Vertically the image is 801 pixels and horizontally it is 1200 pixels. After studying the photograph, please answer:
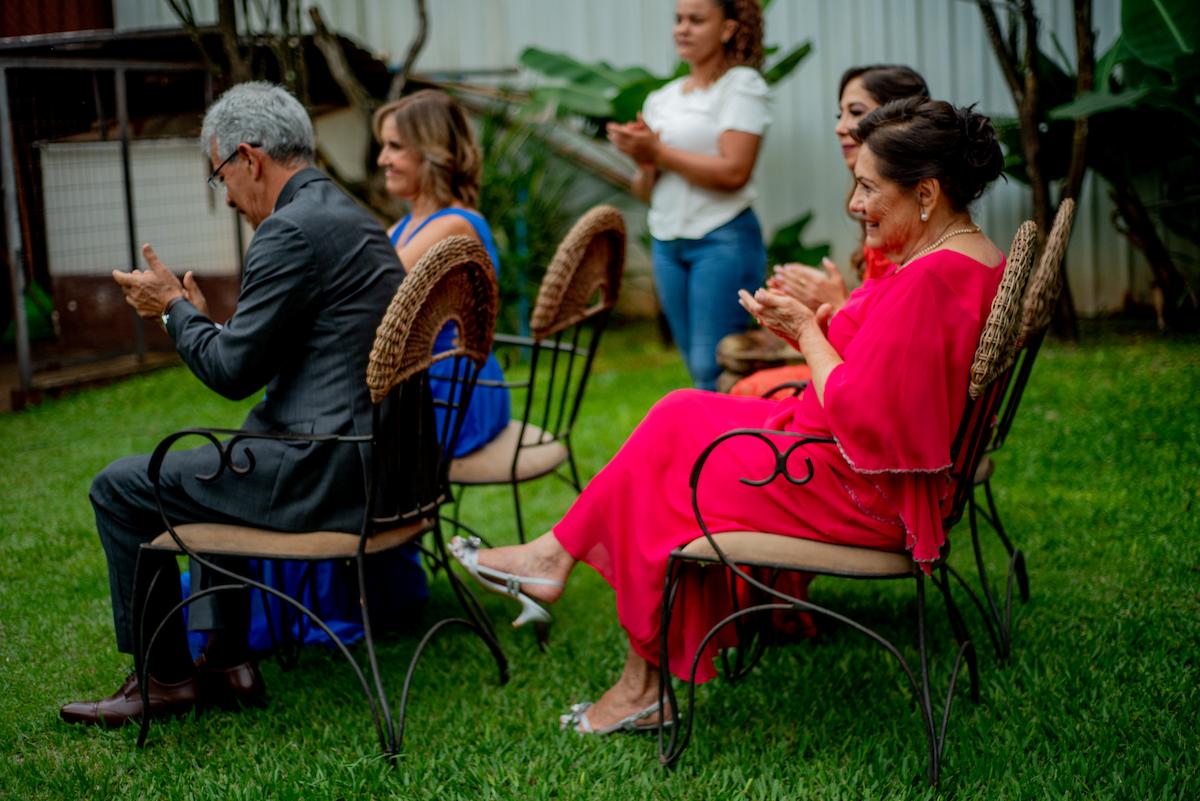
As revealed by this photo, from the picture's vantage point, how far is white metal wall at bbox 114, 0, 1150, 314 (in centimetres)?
877

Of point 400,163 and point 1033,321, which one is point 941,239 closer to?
point 1033,321

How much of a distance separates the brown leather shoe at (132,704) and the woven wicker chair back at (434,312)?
3.64 feet

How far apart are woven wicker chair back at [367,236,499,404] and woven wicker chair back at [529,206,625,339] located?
0.24 m

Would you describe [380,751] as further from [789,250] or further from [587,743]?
[789,250]

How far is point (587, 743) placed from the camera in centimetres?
319

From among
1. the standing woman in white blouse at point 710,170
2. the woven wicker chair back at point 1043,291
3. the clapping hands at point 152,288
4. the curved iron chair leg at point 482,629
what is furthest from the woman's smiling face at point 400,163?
the woven wicker chair back at point 1043,291

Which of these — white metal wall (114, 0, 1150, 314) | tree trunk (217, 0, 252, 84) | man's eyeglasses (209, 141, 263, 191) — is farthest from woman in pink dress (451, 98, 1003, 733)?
white metal wall (114, 0, 1150, 314)

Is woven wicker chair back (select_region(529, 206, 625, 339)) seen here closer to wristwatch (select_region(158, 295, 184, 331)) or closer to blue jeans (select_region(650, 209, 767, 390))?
blue jeans (select_region(650, 209, 767, 390))

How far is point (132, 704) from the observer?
3336 mm

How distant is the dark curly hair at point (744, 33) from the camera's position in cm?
483

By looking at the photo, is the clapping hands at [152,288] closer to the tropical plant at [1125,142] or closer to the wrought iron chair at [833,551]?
the wrought iron chair at [833,551]

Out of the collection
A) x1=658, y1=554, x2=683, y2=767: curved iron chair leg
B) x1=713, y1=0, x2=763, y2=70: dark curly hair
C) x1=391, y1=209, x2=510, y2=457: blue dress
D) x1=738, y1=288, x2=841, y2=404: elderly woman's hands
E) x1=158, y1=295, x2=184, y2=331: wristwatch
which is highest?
x1=713, y1=0, x2=763, y2=70: dark curly hair

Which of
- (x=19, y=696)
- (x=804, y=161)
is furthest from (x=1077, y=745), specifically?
(x=804, y=161)

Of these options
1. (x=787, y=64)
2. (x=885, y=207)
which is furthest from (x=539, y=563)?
(x=787, y=64)
